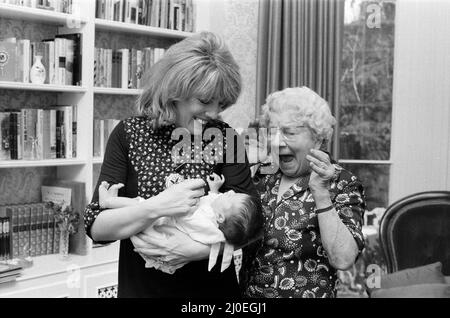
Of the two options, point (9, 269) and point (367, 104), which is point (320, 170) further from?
point (367, 104)

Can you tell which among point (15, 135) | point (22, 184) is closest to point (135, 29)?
point (15, 135)

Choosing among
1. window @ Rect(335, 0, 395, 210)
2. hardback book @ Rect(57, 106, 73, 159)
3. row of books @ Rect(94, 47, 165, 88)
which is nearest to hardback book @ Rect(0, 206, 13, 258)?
hardback book @ Rect(57, 106, 73, 159)

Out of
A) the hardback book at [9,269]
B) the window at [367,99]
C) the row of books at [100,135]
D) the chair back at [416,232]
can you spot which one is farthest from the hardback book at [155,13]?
the chair back at [416,232]

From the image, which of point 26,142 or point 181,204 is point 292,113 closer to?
point 181,204

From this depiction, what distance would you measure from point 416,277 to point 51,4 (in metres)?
1.86

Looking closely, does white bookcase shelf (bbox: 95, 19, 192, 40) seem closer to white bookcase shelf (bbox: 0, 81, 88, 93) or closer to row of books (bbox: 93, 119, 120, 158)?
white bookcase shelf (bbox: 0, 81, 88, 93)

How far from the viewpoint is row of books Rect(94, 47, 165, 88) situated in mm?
2861

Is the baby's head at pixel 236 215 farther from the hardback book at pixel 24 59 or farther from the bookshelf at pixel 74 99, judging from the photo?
the hardback book at pixel 24 59

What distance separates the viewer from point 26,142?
103 inches

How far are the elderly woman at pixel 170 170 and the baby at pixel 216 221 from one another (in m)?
0.02

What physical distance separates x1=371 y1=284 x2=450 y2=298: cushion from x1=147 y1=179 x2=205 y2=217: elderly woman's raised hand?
1.00 metres

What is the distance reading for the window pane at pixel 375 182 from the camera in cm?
333

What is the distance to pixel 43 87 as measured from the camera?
257 centimetres
